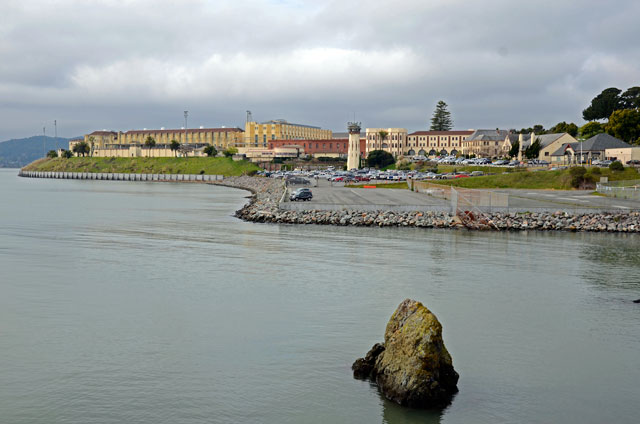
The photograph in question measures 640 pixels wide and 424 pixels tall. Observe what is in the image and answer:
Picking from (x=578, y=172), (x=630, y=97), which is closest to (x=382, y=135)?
(x=630, y=97)

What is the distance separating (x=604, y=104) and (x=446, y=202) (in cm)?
10634

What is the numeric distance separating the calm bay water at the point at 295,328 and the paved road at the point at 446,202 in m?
15.7

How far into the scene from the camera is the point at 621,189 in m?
62.6

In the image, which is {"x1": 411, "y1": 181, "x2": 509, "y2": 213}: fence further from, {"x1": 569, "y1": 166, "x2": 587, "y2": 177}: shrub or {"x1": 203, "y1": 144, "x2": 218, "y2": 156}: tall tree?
{"x1": 203, "y1": 144, "x2": 218, "y2": 156}: tall tree

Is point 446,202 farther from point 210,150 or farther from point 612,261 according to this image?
point 210,150

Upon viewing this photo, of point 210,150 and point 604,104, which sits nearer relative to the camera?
point 604,104

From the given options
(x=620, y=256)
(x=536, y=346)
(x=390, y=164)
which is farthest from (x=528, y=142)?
(x=536, y=346)

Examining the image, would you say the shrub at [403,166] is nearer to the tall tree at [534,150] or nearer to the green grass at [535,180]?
the tall tree at [534,150]

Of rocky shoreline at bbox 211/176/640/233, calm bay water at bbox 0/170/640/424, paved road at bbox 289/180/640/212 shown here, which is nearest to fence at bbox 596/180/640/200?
paved road at bbox 289/180/640/212

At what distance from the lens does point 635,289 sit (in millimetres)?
25859

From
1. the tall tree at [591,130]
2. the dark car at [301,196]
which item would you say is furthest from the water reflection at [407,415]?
the tall tree at [591,130]

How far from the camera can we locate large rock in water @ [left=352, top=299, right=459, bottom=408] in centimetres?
1335

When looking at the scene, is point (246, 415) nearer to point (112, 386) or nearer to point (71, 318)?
point (112, 386)

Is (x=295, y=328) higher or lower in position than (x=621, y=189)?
lower
